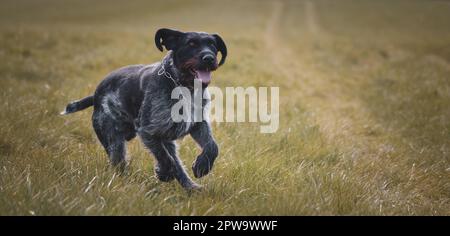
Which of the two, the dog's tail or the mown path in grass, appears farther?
the dog's tail

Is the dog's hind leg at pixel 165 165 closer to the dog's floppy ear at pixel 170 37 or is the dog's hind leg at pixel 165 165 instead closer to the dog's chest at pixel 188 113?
the dog's chest at pixel 188 113

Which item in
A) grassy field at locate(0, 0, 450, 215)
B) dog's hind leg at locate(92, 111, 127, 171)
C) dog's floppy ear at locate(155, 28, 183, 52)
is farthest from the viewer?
dog's hind leg at locate(92, 111, 127, 171)

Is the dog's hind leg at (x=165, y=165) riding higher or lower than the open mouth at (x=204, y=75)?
lower

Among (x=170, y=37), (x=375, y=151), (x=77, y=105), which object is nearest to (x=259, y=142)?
(x=375, y=151)

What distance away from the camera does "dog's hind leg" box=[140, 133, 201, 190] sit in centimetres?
479

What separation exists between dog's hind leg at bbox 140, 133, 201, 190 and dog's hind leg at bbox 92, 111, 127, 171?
399 mm

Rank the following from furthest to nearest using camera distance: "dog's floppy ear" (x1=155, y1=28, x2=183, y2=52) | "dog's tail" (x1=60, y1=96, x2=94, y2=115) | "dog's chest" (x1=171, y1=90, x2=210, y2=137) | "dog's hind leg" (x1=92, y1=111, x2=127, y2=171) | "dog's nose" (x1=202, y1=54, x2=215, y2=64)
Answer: "dog's tail" (x1=60, y1=96, x2=94, y2=115)
"dog's hind leg" (x1=92, y1=111, x2=127, y2=171)
"dog's floppy ear" (x1=155, y1=28, x2=183, y2=52)
"dog's chest" (x1=171, y1=90, x2=210, y2=137)
"dog's nose" (x1=202, y1=54, x2=215, y2=64)

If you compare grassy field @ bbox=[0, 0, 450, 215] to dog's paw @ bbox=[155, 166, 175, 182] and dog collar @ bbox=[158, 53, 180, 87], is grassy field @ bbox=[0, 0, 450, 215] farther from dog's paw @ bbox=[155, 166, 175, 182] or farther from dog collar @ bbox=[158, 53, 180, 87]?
dog collar @ bbox=[158, 53, 180, 87]

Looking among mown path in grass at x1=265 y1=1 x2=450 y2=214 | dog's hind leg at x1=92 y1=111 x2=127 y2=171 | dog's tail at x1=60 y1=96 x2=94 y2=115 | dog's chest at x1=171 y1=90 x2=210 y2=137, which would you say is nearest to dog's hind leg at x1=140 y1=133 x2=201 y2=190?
dog's chest at x1=171 y1=90 x2=210 y2=137

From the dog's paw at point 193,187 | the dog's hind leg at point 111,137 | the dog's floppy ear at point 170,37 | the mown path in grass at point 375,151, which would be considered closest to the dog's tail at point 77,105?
the dog's hind leg at point 111,137

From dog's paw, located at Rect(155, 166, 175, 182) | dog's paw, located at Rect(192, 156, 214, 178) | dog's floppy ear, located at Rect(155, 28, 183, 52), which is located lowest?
dog's paw, located at Rect(155, 166, 175, 182)

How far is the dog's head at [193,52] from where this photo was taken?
184 inches

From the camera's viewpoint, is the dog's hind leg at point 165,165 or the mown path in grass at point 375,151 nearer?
the dog's hind leg at point 165,165

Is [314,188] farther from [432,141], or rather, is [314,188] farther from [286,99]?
[286,99]
